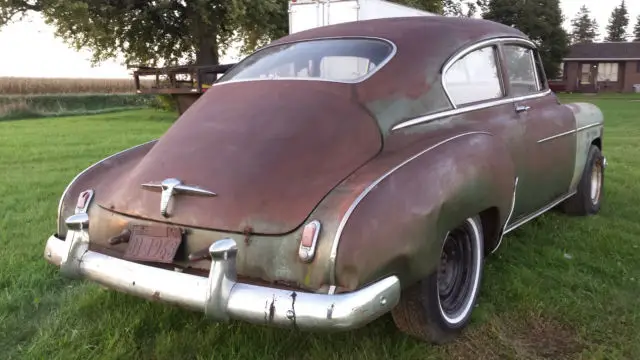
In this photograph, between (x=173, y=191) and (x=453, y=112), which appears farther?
(x=453, y=112)

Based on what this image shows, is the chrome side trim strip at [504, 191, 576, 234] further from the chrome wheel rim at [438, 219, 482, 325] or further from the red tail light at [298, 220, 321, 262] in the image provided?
the red tail light at [298, 220, 321, 262]

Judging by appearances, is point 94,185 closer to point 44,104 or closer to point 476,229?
point 476,229

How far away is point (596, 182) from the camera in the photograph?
206 inches

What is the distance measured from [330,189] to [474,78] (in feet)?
4.85

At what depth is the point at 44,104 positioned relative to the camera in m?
25.0

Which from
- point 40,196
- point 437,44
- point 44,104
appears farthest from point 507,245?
point 44,104

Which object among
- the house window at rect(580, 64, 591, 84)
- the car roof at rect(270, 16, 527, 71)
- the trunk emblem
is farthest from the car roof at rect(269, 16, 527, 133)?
the house window at rect(580, 64, 591, 84)

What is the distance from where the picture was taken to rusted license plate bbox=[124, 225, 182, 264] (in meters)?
2.54

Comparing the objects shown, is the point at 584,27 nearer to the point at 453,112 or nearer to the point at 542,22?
the point at 542,22

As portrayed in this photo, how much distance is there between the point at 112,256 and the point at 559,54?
44628mm

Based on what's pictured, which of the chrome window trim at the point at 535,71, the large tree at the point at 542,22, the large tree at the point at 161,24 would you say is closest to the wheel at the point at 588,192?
the chrome window trim at the point at 535,71

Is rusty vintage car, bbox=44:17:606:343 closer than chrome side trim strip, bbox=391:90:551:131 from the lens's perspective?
Yes

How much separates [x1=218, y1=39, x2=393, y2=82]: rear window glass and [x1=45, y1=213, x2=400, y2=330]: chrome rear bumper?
1.20 m

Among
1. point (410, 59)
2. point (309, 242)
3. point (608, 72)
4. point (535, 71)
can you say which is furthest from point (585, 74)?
point (309, 242)
